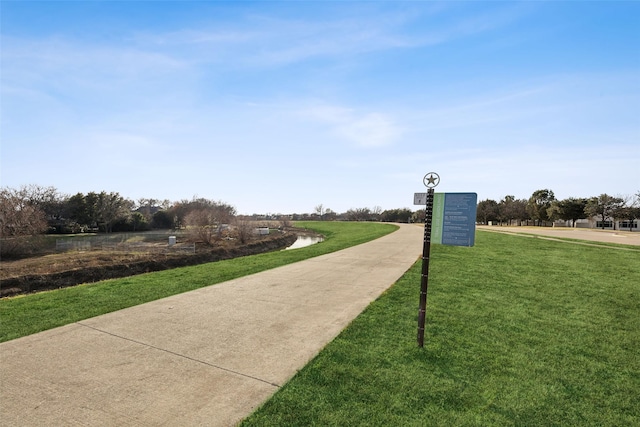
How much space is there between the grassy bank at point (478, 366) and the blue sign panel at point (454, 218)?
1595 millimetres

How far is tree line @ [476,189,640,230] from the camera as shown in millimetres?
45906

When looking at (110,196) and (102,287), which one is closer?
(102,287)

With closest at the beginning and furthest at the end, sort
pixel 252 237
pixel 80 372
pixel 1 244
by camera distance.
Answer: pixel 80 372, pixel 1 244, pixel 252 237

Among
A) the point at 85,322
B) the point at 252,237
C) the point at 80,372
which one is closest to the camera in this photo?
the point at 80,372

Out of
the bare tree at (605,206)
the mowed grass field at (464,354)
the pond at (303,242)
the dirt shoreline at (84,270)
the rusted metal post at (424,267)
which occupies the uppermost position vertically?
the bare tree at (605,206)

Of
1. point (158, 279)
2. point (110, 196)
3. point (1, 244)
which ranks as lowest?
point (1, 244)

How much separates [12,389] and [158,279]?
5.98 meters

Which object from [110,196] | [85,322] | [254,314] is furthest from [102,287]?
[110,196]

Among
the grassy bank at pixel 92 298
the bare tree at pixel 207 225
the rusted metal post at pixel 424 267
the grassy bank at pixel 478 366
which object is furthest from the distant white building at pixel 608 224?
the grassy bank at pixel 92 298

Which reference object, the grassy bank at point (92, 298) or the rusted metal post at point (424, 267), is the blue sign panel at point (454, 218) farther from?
the grassy bank at point (92, 298)

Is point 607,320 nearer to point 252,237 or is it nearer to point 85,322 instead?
point 85,322

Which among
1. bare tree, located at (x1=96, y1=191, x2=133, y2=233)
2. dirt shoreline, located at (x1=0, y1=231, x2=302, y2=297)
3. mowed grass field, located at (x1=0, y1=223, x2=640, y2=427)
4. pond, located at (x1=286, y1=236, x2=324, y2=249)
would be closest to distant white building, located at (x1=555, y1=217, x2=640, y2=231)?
pond, located at (x1=286, y1=236, x2=324, y2=249)

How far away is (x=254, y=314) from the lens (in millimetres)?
6160

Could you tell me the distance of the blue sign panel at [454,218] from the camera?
15.2 feet
